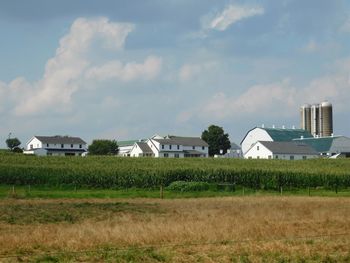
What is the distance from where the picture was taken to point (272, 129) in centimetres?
14362

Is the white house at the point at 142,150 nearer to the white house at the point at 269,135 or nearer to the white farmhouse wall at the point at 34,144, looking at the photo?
the white farmhouse wall at the point at 34,144

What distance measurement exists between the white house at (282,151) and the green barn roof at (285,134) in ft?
47.9

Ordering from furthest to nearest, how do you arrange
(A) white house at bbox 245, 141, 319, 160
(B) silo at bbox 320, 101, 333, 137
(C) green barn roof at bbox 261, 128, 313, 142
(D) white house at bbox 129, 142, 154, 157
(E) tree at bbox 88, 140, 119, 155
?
(B) silo at bbox 320, 101, 333, 137 < (E) tree at bbox 88, 140, 119, 155 < (C) green barn roof at bbox 261, 128, 313, 142 < (D) white house at bbox 129, 142, 154, 157 < (A) white house at bbox 245, 141, 319, 160

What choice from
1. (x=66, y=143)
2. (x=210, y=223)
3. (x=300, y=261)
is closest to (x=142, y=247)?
(x=300, y=261)

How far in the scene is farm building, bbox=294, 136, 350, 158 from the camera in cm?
13375

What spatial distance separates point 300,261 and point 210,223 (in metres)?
8.26

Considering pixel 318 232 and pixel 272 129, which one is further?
pixel 272 129

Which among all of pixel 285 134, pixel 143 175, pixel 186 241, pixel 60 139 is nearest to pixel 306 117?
pixel 285 134

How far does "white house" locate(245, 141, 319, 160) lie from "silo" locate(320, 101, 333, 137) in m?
53.1

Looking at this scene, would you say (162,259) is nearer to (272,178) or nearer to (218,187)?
(218,187)

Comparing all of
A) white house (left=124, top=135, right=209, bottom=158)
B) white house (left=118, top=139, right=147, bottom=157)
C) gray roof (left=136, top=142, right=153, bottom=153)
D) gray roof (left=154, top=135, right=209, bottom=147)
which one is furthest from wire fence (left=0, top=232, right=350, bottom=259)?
white house (left=118, top=139, right=147, bottom=157)

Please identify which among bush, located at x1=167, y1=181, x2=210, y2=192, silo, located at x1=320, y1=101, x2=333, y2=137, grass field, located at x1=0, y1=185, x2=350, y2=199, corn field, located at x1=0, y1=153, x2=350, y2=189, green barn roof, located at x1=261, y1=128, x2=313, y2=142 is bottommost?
grass field, located at x1=0, y1=185, x2=350, y2=199

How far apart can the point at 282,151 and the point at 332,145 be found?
20.1m

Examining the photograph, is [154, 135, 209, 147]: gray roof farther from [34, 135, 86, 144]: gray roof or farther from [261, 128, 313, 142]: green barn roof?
[34, 135, 86, 144]: gray roof
